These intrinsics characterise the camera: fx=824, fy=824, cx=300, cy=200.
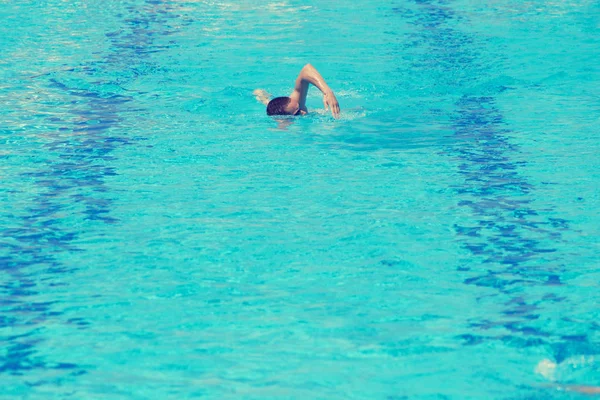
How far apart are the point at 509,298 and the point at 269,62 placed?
5985 millimetres

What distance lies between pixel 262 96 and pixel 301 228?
3213mm

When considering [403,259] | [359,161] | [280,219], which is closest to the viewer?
[403,259]

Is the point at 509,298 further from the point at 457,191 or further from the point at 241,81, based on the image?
the point at 241,81

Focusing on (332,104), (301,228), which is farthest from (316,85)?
(301,228)

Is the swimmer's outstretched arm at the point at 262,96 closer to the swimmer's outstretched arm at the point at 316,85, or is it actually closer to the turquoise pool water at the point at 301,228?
the turquoise pool water at the point at 301,228

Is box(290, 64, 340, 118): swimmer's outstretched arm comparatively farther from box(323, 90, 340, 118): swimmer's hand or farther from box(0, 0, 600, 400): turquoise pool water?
box(0, 0, 600, 400): turquoise pool water

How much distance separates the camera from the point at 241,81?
8375 millimetres

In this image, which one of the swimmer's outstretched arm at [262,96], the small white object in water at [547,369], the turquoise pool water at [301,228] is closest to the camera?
the small white object in water at [547,369]

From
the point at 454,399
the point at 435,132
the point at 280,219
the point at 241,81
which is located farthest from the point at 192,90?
the point at 454,399

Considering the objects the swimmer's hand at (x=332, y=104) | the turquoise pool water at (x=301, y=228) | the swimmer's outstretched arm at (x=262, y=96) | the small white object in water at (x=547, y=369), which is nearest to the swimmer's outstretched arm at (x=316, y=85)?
the swimmer's hand at (x=332, y=104)

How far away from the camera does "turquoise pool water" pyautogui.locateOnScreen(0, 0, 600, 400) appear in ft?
10.5

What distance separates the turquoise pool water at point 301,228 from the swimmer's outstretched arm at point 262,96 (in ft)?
0.35

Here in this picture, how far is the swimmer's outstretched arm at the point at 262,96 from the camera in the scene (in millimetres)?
7451

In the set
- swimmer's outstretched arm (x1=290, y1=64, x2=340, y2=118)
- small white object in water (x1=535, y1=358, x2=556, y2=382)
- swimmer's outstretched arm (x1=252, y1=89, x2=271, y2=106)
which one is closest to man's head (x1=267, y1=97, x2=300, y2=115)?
swimmer's outstretched arm (x1=290, y1=64, x2=340, y2=118)
